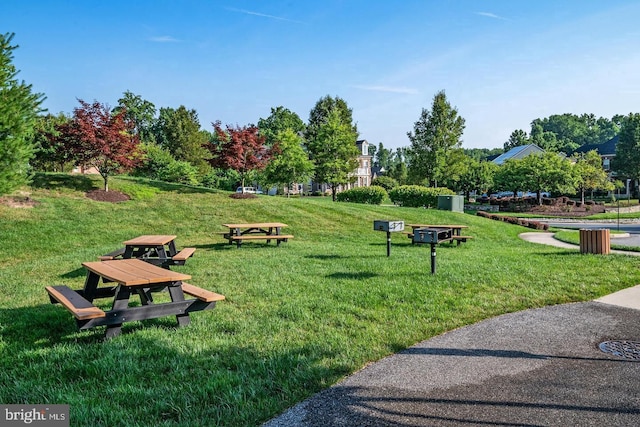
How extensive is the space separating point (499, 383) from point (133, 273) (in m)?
4.02

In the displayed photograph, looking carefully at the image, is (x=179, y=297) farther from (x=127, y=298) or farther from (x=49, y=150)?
(x=49, y=150)

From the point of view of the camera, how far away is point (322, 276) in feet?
26.3

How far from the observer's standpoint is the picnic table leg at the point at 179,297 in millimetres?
5062

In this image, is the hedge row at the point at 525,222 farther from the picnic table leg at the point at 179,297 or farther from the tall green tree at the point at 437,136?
the picnic table leg at the point at 179,297

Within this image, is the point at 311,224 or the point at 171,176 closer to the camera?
the point at 311,224

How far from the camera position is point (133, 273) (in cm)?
500

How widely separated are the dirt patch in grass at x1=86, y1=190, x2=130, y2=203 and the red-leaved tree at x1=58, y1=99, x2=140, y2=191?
47 cm

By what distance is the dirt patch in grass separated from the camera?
18.8m

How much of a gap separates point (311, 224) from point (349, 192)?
1593 cm

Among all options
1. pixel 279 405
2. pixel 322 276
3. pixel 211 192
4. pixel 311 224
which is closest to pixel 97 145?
pixel 211 192

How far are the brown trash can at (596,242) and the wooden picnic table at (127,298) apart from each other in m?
9.75

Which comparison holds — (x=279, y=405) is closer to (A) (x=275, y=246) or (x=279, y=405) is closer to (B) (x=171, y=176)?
(A) (x=275, y=246)

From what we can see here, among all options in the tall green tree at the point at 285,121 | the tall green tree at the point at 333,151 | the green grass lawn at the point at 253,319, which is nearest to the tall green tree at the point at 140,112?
the tall green tree at the point at 285,121

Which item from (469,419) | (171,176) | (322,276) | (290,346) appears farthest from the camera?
(171,176)
